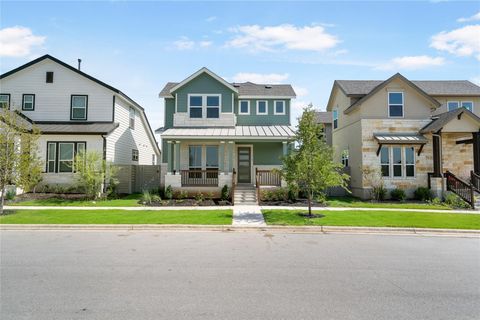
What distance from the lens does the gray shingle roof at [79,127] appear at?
18.1m

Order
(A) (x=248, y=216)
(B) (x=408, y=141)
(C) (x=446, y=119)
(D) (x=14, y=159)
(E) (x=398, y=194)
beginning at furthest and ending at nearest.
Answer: (B) (x=408, y=141) < (E) (x=398, y=194) < (C) (x=446, y=119) < (D) (x=14, y=159) < (A) (x=248, y=216)

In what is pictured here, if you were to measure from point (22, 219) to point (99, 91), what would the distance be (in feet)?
39.2

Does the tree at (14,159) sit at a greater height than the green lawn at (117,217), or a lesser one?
greater

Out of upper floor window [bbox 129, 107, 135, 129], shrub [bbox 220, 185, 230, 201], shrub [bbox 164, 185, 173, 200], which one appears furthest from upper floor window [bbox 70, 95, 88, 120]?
shrub [bbox 220, 185, 230, 201]

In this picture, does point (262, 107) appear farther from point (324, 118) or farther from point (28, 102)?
point (28, 102)

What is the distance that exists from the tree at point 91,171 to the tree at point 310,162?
11.2m

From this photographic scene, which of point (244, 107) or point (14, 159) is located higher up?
point (244, 107)

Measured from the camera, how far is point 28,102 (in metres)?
20.0

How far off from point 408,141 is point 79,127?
72.1 ft

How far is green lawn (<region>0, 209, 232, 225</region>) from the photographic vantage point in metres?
10.8

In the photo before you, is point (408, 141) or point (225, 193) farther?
point (408, 141)

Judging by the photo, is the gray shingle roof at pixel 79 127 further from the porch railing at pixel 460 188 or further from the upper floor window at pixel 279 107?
the porch railing at pixel 460 188

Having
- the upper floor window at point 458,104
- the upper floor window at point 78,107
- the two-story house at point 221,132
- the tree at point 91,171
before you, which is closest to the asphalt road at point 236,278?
the tree at point 91,171

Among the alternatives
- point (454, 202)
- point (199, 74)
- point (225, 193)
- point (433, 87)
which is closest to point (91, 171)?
point (225, 193)
